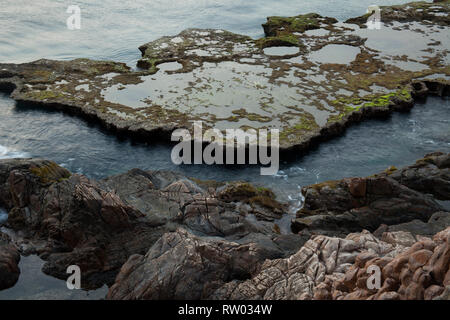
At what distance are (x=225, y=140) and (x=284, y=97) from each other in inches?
421

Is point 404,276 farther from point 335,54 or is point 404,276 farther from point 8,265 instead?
point 335,54

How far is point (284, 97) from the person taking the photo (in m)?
39.9

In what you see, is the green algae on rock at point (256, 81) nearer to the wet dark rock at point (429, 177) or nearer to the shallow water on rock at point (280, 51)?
the shallow water on rock at point (280, 51)

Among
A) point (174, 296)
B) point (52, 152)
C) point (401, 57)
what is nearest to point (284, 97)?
point (401, 57)

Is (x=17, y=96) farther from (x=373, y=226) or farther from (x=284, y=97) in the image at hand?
(x=373, y=226)

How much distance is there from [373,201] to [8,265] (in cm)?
2015

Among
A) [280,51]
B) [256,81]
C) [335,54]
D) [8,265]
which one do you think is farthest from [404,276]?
[280,51]

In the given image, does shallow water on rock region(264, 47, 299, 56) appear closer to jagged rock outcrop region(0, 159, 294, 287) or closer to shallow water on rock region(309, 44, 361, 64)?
shallow water on rock region(309, 44, 361, 64)

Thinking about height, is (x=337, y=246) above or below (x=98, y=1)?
below

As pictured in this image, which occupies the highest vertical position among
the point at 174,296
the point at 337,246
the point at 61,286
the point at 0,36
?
the point at 0,36

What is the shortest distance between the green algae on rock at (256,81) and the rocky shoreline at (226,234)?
9.14m

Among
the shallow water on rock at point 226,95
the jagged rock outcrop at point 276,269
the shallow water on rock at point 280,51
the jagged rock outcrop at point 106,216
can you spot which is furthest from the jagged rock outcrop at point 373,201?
the shallow water on rock at point 280,51

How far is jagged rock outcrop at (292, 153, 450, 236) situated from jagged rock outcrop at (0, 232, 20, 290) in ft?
49.3

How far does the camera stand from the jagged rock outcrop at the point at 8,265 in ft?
61.5
